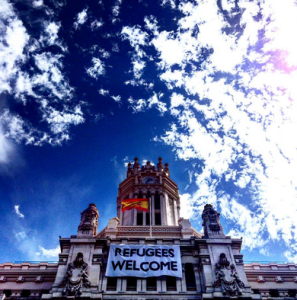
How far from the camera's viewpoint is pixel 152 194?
62469 mm

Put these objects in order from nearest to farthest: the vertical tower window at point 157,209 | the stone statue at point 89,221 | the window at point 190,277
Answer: the window at point 190,277
the stone statue at point 89,221
the vertical tower window at point 157,209

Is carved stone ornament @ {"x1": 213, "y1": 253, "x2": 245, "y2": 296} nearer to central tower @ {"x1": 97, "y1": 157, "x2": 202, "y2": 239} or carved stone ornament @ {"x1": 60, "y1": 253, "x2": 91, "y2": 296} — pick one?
central tower @ {"x1": 97, "y1": 157, "x2": 202, "y2": 239}

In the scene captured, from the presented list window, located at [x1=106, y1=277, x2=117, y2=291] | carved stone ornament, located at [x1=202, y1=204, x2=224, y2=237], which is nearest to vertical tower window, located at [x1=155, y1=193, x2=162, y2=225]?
carved stone ornament, located at [x1=202, y1=204, x2=224, y2=237]

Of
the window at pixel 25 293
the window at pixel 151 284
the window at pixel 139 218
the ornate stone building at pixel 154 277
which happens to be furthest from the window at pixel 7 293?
the window at pixel 139 218

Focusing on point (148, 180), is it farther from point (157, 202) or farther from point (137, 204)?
point (137, 204)

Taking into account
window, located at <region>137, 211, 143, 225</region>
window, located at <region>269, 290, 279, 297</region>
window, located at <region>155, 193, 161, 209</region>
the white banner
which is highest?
window, located at <region>155, 193, 161, 209</region>

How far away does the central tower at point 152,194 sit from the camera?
2270 inches

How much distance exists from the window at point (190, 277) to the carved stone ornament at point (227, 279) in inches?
108

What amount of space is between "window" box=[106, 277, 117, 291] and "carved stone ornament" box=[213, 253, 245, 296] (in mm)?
11060

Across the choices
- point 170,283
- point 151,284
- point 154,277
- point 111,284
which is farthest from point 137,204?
point 170,283

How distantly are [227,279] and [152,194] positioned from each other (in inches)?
1155

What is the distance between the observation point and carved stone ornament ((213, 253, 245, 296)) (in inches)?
1329

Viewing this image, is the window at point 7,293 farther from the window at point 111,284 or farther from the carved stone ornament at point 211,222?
the carved stone ornament at point 211,222

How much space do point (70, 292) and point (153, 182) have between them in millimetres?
34244
